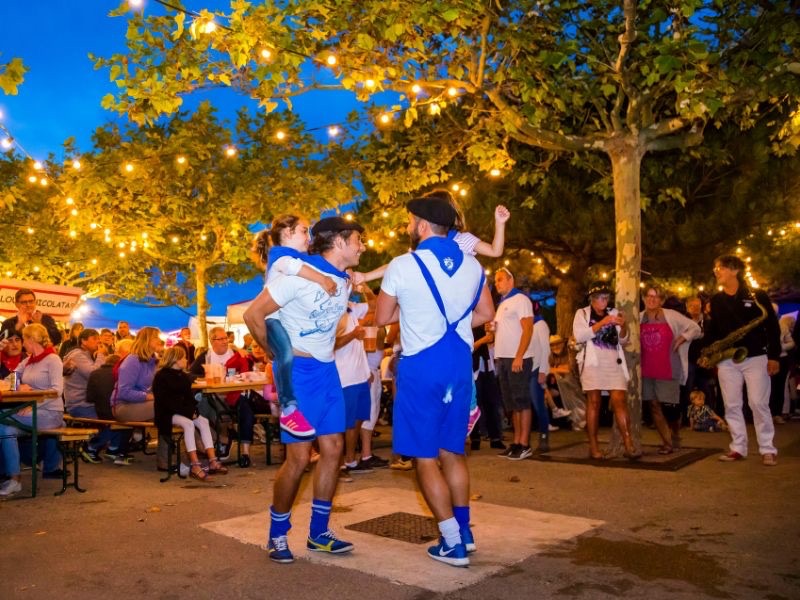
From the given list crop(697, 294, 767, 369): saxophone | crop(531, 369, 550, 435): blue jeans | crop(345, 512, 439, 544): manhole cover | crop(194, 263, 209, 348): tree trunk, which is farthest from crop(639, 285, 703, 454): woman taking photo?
crop(194, 263, 209, 348): tree trunk

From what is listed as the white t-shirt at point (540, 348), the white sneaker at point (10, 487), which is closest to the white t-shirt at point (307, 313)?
the white sneaker at point (10, 487)

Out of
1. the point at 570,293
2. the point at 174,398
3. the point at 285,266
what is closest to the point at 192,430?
the point at 174,398

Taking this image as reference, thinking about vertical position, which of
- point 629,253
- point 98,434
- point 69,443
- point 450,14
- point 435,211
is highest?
point 450,14

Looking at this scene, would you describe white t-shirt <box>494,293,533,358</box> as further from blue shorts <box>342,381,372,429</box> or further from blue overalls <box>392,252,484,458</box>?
blue overalls <box>392,252,484,458</box>

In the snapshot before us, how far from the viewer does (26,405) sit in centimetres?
718

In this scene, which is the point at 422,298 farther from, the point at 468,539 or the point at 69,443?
the point at 69,443

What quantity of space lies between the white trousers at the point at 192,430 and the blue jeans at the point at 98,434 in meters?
1.65

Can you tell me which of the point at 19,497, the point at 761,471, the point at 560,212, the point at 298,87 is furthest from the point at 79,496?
the point at 560,212

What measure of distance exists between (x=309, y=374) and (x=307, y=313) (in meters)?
0.35

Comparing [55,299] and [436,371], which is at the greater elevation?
[55,299]

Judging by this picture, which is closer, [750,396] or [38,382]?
[38,382]

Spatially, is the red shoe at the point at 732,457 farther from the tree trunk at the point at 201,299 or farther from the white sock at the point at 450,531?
the tree trunk at the point at 201,299

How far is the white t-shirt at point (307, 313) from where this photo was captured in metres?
4.51

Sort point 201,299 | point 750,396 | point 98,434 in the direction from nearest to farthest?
point 750,396, point 98,434, point 201,299
